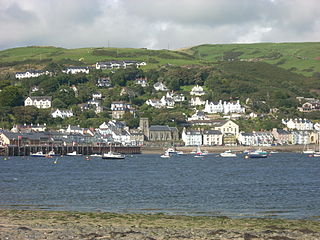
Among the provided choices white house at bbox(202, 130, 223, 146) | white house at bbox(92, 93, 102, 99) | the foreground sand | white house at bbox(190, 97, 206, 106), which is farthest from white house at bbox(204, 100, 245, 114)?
the foreground sand

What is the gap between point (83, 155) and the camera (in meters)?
123

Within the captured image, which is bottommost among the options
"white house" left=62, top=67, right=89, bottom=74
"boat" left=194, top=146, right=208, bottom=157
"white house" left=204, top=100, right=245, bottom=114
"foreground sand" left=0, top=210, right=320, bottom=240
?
"foreground sand" left=0, top=210, right=320, bottom=240

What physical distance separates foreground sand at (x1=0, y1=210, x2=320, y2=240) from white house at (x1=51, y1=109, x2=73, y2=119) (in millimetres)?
118233

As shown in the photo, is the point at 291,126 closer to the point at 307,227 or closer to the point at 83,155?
the point at 83,155

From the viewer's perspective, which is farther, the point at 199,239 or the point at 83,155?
the point at 83,155

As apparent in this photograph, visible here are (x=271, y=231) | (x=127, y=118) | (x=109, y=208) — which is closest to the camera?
(x=271, y=231)

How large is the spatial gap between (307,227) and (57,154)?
3676 inches

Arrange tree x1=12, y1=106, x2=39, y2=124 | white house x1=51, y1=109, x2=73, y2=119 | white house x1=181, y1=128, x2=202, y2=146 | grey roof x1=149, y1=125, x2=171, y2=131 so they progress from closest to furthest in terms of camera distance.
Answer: tree x1=12, y1=106, x2=39, y2=124, white house x1=181, y1=128, x2=202, y2=146, grey roof x1=149, y1=125, x2=171, y2=131, white house x1=51, y1=109, x2=73, y2=119

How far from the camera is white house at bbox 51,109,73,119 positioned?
150800 mm

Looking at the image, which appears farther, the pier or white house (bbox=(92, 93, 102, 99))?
white house (bbox=(92, 93, 102, 99))

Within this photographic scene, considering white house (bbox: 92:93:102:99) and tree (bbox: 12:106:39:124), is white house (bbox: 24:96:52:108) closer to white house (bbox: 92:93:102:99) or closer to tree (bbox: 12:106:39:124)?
white house (bbox: 92:93:102:99)

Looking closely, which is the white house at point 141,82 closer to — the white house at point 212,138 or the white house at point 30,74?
the white house at point 30,74

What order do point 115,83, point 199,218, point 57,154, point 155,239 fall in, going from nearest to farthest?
point 155,239, point 199,218, point 57,154, point 115,83

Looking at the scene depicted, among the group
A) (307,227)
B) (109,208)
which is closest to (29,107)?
(109,208)
